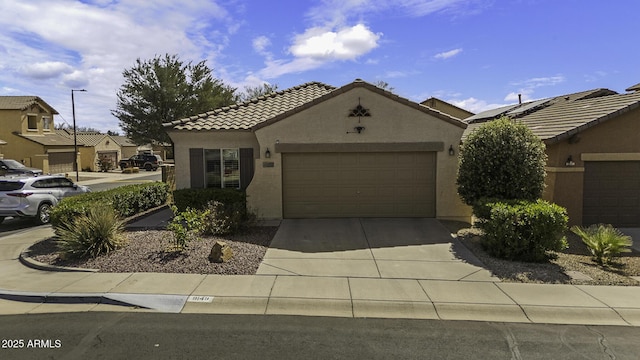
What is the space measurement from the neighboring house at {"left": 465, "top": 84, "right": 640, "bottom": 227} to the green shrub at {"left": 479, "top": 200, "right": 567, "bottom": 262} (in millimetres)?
3777

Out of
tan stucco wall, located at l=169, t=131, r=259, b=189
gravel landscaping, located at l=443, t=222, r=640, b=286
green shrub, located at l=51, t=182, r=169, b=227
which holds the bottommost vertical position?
gravel landscaping, located at l=443, t=222, r=640, b=286

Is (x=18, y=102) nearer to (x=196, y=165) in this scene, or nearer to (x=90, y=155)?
(x=90, y=155)

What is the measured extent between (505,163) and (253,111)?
8.73 meters

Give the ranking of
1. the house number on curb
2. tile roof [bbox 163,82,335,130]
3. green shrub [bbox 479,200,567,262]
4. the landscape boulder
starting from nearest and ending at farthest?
the house number on curb < the landscape boulder < green shrub [bbox 479,200,567,262] < tile roof [bbox 163,82,335,130]

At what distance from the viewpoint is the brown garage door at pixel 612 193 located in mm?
11531

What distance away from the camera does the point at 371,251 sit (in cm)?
898

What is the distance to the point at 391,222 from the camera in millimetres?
11539

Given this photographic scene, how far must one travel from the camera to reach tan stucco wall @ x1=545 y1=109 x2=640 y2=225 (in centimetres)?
1131

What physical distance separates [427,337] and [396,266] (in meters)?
2.94

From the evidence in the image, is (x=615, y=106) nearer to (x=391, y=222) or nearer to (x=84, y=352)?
(x=391, y=222)

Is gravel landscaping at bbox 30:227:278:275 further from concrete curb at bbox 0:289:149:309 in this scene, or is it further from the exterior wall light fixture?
the exterior wall light fixture

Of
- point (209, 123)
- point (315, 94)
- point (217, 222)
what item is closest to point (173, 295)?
point (217, 222)

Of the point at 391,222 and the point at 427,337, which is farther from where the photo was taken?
the point at 391,222

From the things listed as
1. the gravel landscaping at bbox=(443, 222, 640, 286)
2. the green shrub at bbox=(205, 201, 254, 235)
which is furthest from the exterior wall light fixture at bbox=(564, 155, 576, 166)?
the green shrub at bbox=(205, 201, 254, 235)
